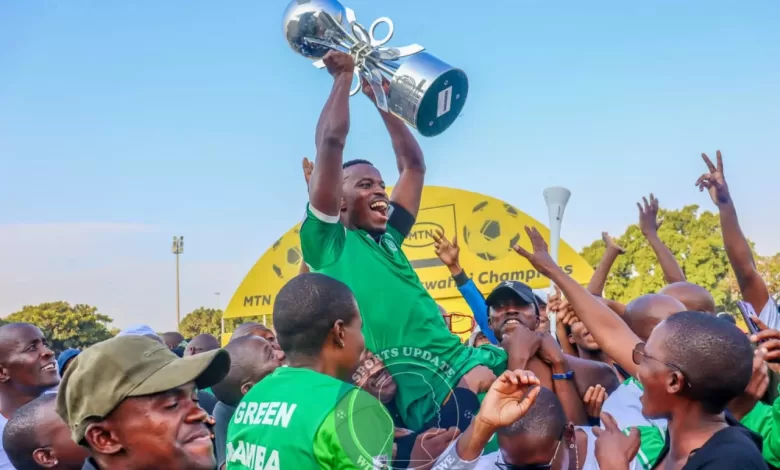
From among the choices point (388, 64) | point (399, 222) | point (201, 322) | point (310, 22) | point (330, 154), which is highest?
point (310, 22)

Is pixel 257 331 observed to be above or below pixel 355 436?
below

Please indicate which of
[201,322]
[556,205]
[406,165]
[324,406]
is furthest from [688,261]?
[201,322]

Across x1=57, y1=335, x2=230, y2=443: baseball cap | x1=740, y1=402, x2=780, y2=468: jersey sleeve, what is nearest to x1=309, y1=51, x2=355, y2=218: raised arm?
x1=57, y1=335, x2=230, y2=443: baseball cap

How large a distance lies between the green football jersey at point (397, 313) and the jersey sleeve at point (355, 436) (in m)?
0.77

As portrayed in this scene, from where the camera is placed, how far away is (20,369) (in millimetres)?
4766

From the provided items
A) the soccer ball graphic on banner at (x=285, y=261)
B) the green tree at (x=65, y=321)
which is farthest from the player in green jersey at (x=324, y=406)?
the green tree at (x=65, y=321)

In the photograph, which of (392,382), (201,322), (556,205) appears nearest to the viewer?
(392,382)

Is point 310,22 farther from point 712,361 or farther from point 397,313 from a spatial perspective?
point 712,361

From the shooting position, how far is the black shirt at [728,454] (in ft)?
7.88

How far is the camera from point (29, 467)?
10.2 ft

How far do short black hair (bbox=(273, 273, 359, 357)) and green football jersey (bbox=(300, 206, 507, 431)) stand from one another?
19.2 inches

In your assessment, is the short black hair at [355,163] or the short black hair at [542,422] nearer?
the short black hair at [542,422]

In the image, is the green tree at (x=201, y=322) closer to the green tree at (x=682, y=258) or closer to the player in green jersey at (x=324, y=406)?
the green tree at (x=682, y=258)

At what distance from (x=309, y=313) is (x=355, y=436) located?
0.52 m
